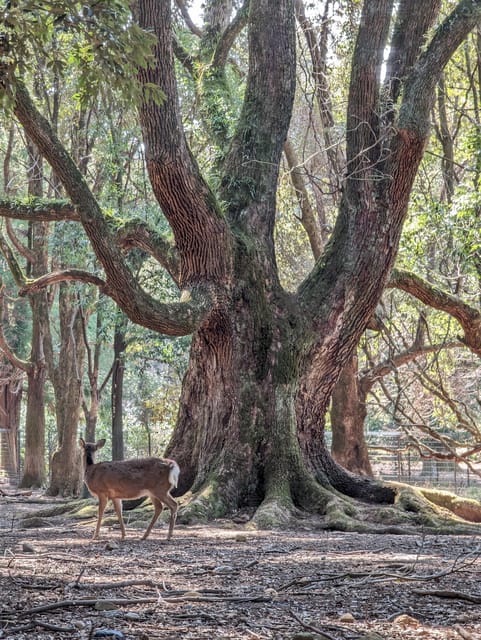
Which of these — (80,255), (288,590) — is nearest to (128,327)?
(80,255)

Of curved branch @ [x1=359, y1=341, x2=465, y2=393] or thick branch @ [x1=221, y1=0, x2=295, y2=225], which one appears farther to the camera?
curved branch @ [x1=359, y1=341, x2=465, y2=393]

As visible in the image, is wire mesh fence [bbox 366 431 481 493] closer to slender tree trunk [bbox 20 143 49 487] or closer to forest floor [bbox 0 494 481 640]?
slender tree trunk [bbox 20 143 49 487]

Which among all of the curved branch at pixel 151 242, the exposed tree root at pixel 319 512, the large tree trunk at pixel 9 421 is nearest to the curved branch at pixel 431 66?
the curved branch at pixel 151 242

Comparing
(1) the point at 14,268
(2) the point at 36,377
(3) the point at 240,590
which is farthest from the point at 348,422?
(3) the point at 240,590

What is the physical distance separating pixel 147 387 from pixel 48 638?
27.1 m

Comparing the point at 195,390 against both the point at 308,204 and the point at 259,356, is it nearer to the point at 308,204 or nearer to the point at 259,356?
the point at 259,356

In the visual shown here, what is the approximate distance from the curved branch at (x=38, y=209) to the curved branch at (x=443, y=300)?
5.00 metres

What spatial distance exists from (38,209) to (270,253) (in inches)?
136

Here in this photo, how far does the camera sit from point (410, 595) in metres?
4.60

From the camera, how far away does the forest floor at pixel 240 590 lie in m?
3.80

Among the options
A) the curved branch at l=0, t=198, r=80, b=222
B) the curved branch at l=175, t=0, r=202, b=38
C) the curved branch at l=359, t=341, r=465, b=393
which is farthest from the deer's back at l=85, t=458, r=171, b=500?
the curved branch at l=175, t=0, r=202, b=38

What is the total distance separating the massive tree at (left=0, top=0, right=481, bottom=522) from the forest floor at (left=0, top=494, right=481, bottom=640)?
2714 mm

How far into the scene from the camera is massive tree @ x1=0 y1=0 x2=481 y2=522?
9.98 metres

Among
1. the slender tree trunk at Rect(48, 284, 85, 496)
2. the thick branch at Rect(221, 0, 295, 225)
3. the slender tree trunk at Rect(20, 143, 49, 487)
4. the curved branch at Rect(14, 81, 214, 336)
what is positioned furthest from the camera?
the slender tree trunk at Rect(20, 143, 49, 487)
